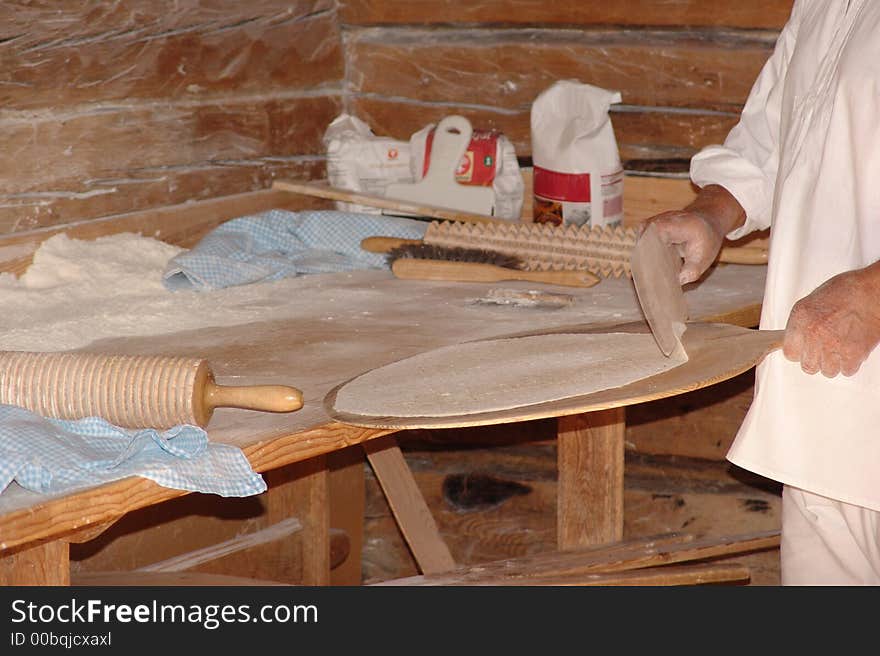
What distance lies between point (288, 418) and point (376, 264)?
918 millimetres

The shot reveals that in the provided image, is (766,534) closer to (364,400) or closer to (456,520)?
(456,520)

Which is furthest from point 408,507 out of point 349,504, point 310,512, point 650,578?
point 650,578

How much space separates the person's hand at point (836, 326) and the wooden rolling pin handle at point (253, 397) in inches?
22.2

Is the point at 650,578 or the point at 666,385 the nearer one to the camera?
the point at 666,385

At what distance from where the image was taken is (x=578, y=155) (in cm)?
239

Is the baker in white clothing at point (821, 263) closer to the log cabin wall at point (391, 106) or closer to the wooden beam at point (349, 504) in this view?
the log cabin wall at point (391, 106)

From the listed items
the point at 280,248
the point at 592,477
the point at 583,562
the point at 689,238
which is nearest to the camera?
the point at 689,238

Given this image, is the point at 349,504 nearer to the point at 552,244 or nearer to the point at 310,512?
the point at 310,512

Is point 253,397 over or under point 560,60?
under

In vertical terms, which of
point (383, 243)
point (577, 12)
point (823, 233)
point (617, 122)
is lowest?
point (383, 243)

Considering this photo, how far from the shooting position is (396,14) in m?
2.73

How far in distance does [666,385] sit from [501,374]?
209 mm

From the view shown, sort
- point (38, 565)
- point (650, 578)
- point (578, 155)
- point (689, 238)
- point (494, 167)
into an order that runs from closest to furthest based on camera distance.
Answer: point (38, 565) → point (689, 238) → point (650, 578) → point (578, 155) → point (494, 167)

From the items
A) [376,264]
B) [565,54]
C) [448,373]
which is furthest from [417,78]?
[448,373]
